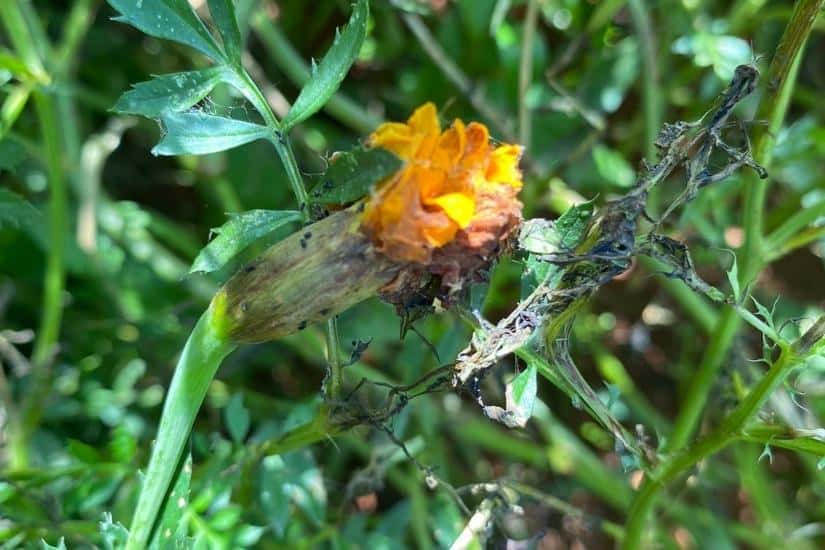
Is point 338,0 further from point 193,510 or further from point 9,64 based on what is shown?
point 193,510

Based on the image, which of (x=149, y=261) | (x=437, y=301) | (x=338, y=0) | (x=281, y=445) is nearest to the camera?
(x=437, y=301)

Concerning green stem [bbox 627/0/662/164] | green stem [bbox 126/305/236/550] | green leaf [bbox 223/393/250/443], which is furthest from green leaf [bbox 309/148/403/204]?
green stem [bbox 627/0/662/164]

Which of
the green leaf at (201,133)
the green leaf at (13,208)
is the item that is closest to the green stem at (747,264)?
the green leaf at (201,133)

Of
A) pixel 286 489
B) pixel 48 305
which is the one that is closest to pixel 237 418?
pixel 286 489

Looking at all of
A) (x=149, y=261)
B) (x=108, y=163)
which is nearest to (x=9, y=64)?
(x=149, y=261)

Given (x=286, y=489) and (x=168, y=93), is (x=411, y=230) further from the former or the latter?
(x=286, y=489)
